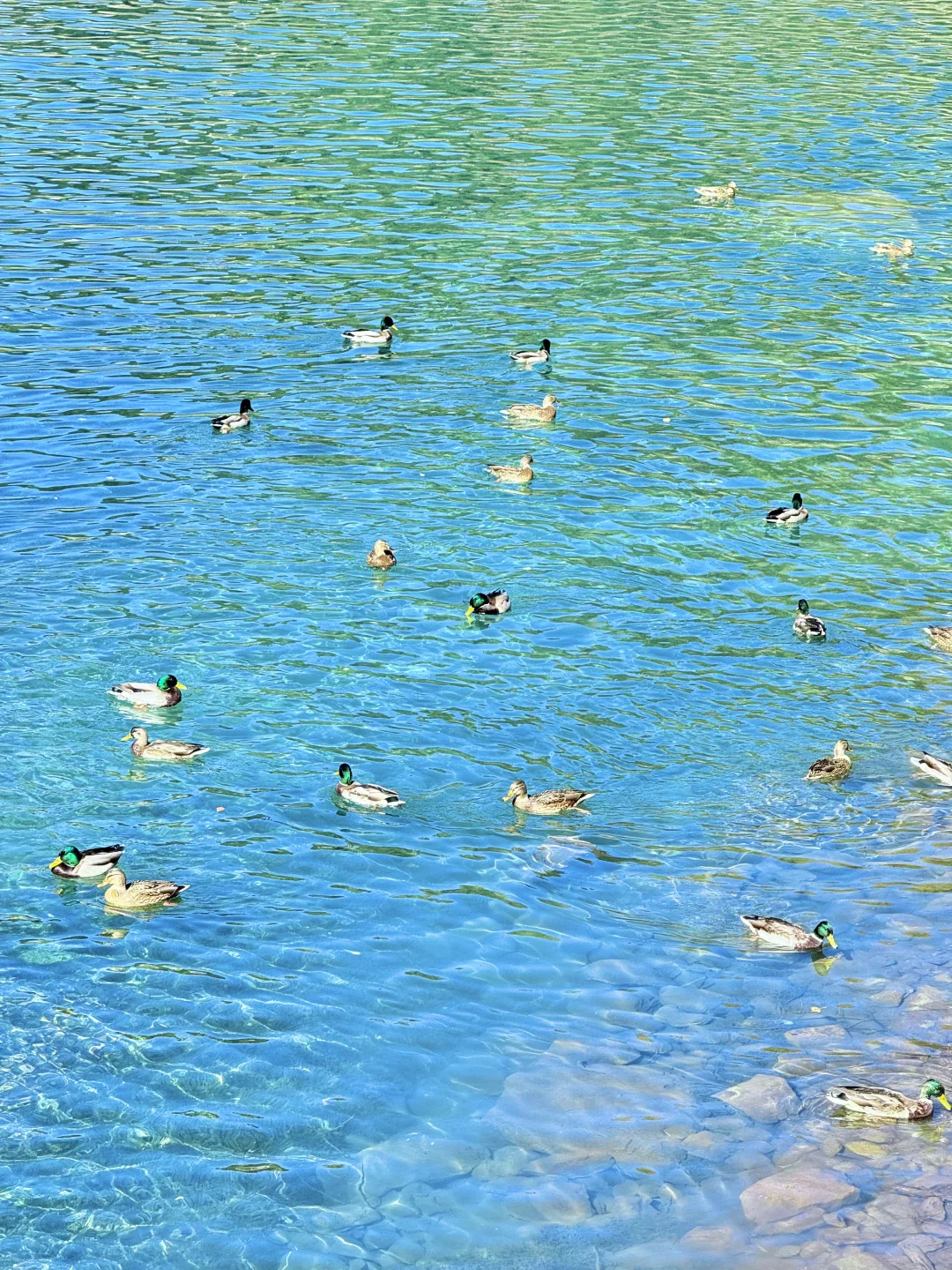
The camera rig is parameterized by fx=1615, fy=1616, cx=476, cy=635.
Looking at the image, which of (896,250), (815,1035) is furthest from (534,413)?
(815,1035)

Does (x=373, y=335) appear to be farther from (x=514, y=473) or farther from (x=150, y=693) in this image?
(x=150, y=693)

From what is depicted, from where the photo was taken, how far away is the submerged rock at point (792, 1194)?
46.2 feet

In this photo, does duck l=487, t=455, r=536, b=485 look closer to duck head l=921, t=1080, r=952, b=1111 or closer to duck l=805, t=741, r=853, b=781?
duck l=805, t=741, r=853, b=781

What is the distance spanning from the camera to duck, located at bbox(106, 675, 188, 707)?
2181cm

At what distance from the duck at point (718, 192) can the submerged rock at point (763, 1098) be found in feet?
120

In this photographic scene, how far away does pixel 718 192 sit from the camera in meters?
48.0

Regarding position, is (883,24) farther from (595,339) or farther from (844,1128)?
(844,1128)

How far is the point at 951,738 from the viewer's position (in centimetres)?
2222

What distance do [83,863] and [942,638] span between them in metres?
13.4

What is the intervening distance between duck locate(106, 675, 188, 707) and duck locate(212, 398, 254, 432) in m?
10.1

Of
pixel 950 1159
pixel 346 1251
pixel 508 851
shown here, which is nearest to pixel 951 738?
pixel 508 851

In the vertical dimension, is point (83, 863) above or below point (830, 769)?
above

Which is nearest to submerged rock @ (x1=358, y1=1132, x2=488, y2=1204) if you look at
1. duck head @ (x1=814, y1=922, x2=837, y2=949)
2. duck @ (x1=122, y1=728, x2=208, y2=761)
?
duck head @ (x1=814, y1=922, x2=837, y2=949)

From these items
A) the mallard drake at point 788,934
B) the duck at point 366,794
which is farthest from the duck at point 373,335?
the mallard drake at point 788,934
